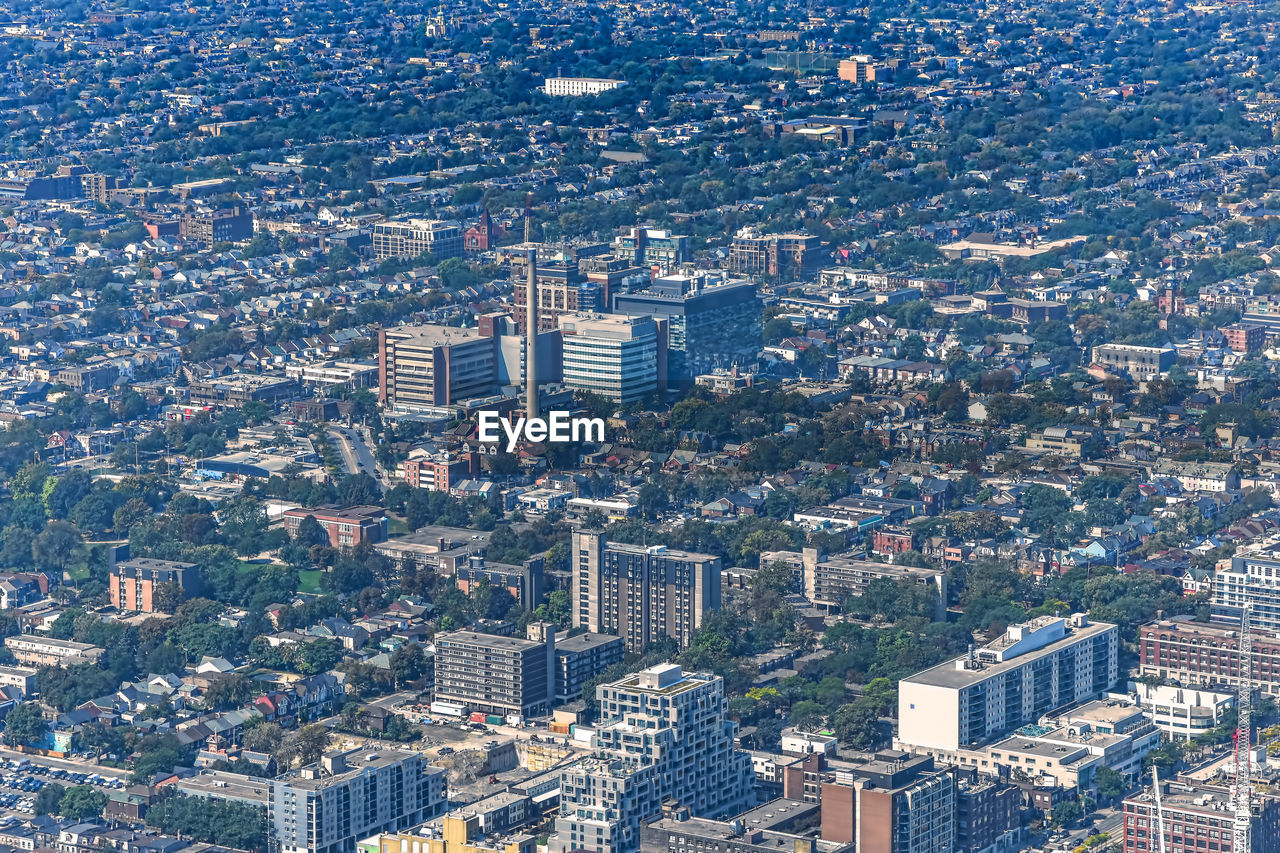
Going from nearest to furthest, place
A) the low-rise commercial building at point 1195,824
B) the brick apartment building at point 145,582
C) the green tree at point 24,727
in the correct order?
the low-rise commercial building at point 1195,824 < the green tree at point 24,727 < the brick apartment building at point 145,582

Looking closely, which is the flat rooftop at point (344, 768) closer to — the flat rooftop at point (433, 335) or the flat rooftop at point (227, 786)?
the flat rooftop at point (227, 786)

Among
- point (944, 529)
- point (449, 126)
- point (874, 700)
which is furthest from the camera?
point (449, 126)

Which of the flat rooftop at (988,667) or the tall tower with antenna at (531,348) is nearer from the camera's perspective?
the flat rooftop at (988,667)

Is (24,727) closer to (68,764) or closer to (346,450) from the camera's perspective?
(68,764)

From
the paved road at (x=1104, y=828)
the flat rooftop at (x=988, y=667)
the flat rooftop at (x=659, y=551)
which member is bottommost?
the paved road at (x=1104, y=828)

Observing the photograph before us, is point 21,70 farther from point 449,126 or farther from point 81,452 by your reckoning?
point 81,452

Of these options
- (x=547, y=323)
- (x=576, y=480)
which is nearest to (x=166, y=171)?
(x=547, y=323)

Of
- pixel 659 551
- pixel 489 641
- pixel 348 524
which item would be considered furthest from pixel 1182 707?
pixel 348 524

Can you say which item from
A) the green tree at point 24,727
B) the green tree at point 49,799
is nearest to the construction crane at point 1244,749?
the green tree at point 49,799
